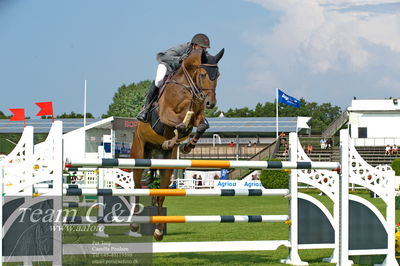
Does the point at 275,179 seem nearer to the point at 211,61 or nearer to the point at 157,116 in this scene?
the point at 157,116

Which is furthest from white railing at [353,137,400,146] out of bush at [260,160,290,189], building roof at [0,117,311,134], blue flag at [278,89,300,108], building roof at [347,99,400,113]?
bush at [260,160,290,189]

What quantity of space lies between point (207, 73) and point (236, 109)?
→ 285ft

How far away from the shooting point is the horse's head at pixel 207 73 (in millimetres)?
7027

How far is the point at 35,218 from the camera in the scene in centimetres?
558

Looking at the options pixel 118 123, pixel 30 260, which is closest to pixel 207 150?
pixel 118 123

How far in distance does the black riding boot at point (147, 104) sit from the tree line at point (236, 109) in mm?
63576

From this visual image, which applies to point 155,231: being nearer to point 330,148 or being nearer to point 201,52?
point 201,52

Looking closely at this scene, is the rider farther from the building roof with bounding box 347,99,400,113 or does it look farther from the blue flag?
the building roof with bounding box 347,99,400,113

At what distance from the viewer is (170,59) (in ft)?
26.0

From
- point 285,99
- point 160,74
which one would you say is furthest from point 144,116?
point 285,99

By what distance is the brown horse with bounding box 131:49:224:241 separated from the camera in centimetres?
716

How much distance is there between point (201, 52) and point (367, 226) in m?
2.58

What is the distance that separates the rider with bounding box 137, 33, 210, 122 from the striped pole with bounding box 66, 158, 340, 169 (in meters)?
2.31

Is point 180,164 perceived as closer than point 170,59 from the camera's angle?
Yes
